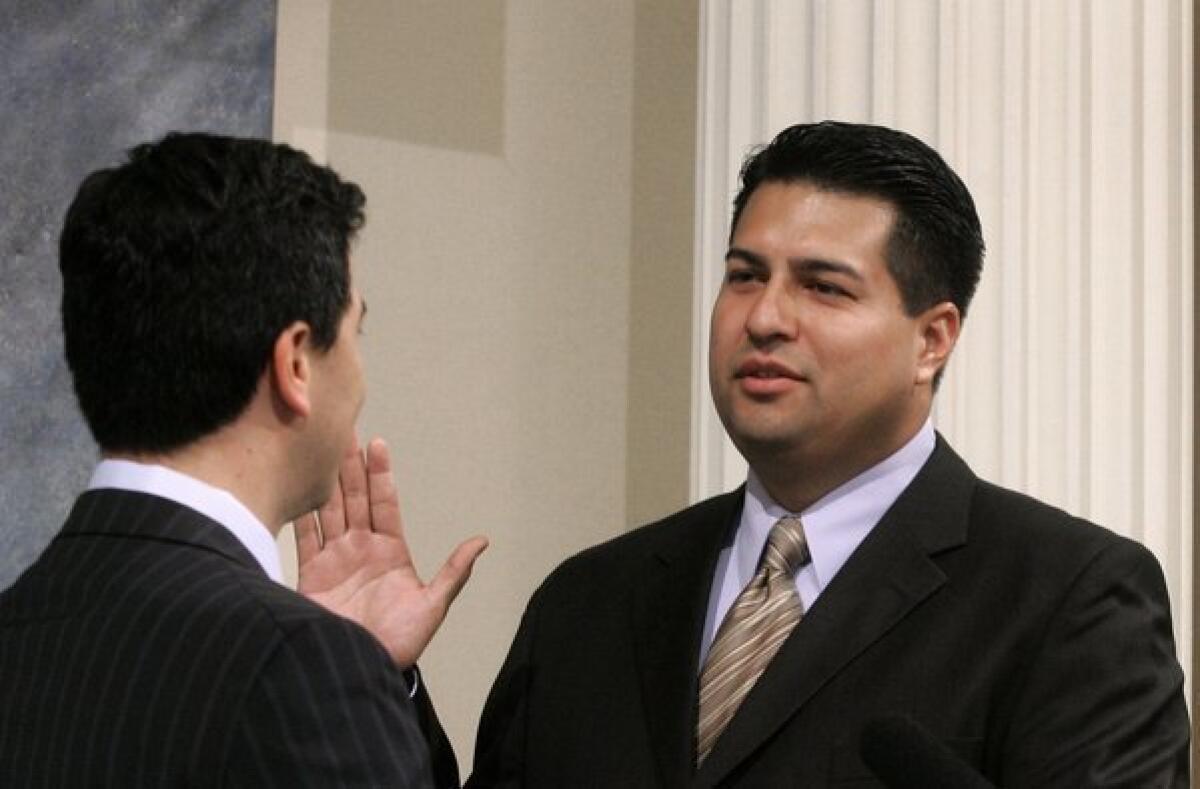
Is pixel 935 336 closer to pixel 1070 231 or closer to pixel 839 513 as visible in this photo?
pixel 839 513

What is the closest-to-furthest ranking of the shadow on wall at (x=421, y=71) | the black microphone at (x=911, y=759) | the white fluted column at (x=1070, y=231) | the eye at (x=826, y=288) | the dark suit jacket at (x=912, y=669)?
the black microphone at (x=911, y=759)
the dark suit jacket at (x=912, y=669)
the eye at (x=826, y=288)
the white fluted column at (x=1070, y=231)
the shadow on wall at (x=421, y=71)

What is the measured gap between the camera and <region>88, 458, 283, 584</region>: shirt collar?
62.3 inches

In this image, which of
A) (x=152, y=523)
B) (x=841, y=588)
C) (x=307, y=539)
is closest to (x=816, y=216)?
(x=841, y=588)

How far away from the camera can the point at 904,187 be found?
2.54 meters

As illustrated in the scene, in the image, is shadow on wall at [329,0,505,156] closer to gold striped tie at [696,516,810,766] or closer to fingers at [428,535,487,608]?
fingers at [428,535,487,608]

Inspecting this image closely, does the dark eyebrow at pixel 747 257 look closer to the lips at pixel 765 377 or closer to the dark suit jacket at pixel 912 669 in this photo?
the lips at pixel 765 377

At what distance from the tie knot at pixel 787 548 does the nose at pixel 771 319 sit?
21cm

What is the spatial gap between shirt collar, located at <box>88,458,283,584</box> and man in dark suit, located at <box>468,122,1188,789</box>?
2.58ft

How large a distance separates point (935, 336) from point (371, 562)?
0.72 metres

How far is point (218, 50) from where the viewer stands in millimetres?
4020

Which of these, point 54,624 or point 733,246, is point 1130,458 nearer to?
point 733,246

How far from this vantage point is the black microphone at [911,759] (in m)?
1.40

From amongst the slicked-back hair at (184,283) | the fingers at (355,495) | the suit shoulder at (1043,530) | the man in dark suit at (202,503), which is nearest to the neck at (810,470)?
the suit shoulder at (1043,530)

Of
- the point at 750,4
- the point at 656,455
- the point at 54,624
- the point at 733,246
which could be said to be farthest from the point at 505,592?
the point at 54,624
